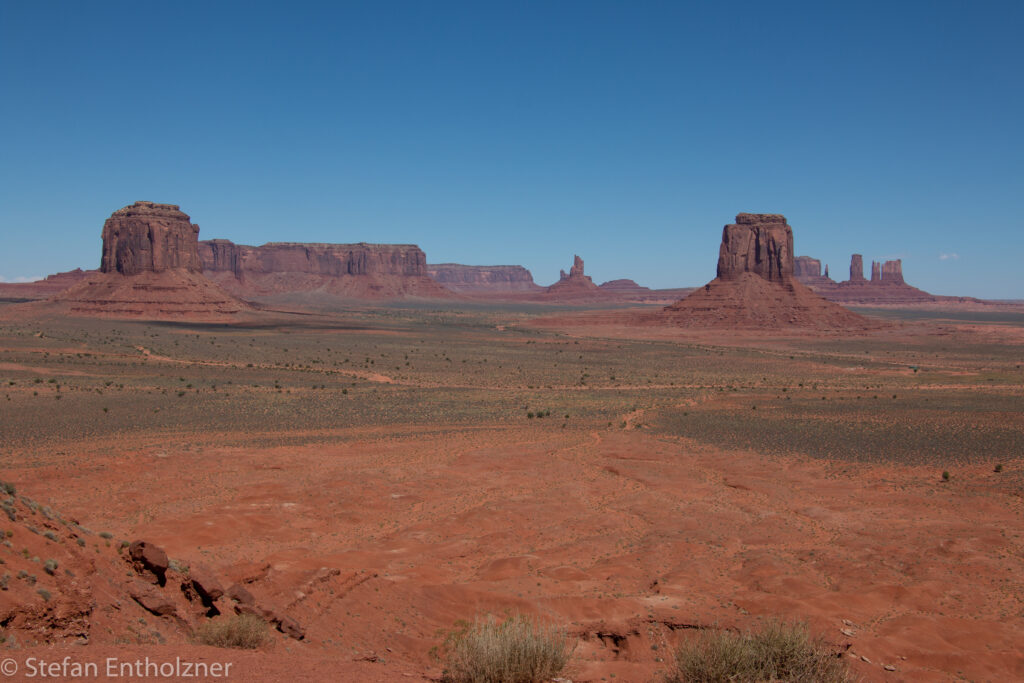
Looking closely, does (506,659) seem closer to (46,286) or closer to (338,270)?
(46,286)

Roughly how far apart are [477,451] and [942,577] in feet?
46.4

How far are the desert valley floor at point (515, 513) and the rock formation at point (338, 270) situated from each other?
147m

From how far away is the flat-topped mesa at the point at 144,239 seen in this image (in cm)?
8988

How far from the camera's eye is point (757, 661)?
24.5 ft

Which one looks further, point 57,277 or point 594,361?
point 57,277

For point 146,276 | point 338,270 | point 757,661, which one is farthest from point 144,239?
point 338,270

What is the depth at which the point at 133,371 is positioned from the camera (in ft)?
136

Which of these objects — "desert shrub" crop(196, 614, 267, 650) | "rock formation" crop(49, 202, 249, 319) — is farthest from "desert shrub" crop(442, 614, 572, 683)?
"rock formation" crop(49, 202, 249, 319)

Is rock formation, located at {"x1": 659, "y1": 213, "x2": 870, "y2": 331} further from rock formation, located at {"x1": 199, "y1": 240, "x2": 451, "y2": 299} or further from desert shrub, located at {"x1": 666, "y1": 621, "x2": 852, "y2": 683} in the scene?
rock formation, located at {"x1": 199, "y1": 240, "x2": 451, "y2": 299}

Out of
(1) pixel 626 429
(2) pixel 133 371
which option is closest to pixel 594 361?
(1) pixel 626 429

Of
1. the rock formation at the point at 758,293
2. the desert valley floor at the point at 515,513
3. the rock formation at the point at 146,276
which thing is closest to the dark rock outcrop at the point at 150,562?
the desert valley floor at the point at 515,513

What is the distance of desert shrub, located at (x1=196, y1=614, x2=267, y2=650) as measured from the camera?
8430 mm

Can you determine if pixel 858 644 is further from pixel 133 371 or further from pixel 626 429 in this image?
pixel 133 371

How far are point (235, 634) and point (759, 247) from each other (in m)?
98.8
